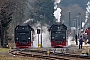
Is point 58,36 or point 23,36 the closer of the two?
point 58,36

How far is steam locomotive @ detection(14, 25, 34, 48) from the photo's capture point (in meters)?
53.9

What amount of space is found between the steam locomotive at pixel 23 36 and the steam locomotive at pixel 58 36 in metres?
3.29

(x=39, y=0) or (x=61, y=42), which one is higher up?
(x=39, y=0)

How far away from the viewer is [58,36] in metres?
54.5

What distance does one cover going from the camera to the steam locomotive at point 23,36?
177 feet

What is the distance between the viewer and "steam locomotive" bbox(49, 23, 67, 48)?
53.3 meters

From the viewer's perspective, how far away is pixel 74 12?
144125 mm

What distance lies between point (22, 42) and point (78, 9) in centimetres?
9414

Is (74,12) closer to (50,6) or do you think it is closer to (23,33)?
(50,6)

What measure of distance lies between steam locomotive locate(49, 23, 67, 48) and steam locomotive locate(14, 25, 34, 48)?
3287 millimetres

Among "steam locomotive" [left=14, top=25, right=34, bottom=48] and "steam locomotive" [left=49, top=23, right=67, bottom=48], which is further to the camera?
"steam locomotive" [left=14, top=25, right=34, bottom=48]

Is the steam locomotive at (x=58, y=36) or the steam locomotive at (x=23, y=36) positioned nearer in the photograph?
the steam locomotive at (x=58, y=36)

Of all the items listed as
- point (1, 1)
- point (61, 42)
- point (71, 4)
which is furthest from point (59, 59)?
point (71, 4)

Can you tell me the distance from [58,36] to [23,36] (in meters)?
5.22
